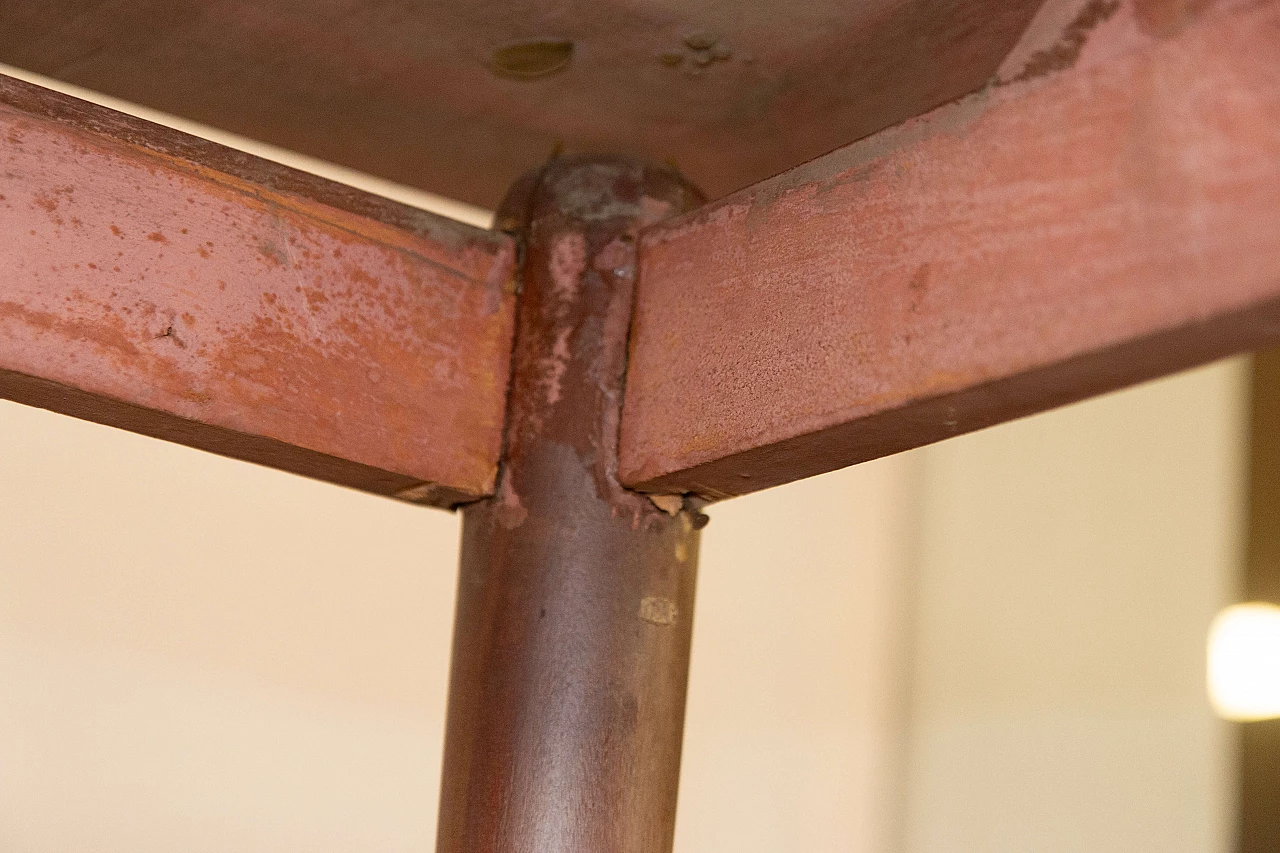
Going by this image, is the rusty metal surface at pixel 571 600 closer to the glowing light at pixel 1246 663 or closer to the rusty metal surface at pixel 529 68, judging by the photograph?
the rusty metal surface at pixel 529 68

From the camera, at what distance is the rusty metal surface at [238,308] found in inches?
45.3

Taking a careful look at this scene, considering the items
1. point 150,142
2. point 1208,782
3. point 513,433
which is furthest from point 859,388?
point 1208,782

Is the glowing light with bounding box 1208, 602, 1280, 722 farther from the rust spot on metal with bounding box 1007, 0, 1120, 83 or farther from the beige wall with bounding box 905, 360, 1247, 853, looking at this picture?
the rust spot on metal with bounding box 1007, 0, 1120, 83

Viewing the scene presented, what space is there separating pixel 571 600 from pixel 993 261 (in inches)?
20.0

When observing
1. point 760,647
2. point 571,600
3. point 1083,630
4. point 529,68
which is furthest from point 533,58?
point 1083,630

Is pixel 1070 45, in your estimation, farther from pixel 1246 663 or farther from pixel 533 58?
pixel 1246 663

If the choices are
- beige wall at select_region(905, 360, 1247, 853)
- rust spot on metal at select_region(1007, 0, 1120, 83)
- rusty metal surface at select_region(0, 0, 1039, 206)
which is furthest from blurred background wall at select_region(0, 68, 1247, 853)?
rust spot on metal at select_region(1007, 0, 1120, 83)

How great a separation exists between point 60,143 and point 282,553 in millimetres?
1315

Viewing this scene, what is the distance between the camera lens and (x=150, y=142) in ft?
3.96

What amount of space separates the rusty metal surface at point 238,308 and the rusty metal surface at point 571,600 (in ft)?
0.19

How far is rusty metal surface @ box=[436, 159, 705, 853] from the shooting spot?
4.18 feet

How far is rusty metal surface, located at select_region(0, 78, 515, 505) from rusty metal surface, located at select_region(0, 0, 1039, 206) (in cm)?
15

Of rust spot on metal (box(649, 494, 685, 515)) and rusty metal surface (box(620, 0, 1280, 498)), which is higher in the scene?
rusty metal surface (box(620, 0, 1280, 498))

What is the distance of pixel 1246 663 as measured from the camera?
8.54ft
